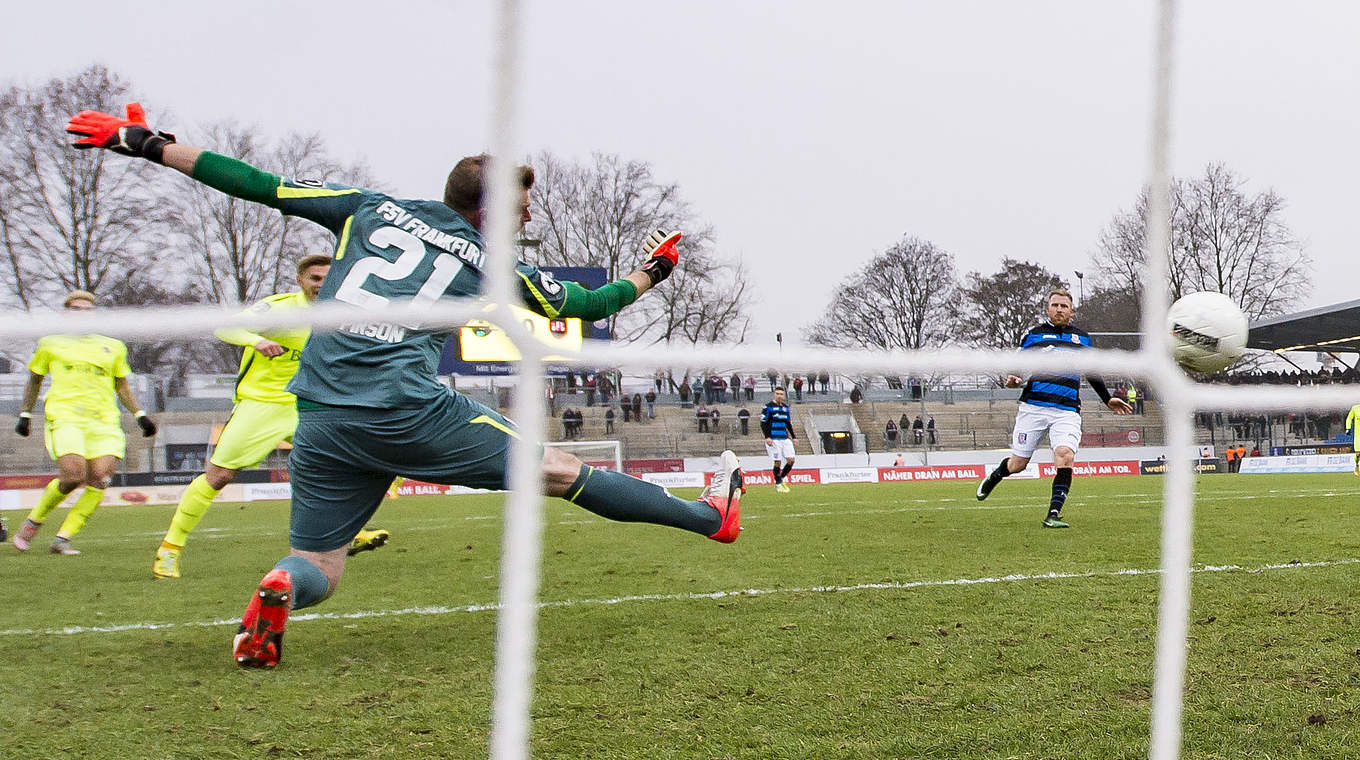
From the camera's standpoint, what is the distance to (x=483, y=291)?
266 cm

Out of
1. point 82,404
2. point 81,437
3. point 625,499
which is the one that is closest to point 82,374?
point 82,404

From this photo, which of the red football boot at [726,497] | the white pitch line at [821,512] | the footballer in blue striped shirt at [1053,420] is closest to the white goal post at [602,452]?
the white pitch line at [821,512]

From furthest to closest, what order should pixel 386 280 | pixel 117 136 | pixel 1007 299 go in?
pixel 1007 299 < pixel 386 280 < pixel 117 136

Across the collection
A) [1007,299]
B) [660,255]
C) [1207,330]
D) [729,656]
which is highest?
[1007,299]

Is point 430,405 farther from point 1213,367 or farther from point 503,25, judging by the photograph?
point 1213,367

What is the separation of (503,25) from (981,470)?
17.9 metres

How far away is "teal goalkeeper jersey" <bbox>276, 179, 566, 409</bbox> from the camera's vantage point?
8.27 feet

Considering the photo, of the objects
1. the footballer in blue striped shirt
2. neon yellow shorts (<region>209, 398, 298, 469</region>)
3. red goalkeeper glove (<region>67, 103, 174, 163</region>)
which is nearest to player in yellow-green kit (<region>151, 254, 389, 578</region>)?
neon yellow shorts (<region>209, 398, 298, 469</region>)

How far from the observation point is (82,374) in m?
5.77

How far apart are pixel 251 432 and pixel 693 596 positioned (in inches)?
94.4

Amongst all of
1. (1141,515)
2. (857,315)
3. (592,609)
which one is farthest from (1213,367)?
(857,315)

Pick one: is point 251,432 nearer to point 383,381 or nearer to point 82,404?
point 82,404

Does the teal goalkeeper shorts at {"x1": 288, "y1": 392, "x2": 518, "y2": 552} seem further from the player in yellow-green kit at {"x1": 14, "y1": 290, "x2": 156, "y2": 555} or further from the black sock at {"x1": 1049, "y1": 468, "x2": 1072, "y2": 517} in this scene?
the black sock at {"x1": 1049, "y1": 468, "x2": 1072, "y2": 517}

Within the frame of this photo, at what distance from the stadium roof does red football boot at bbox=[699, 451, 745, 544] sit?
2364 mm
